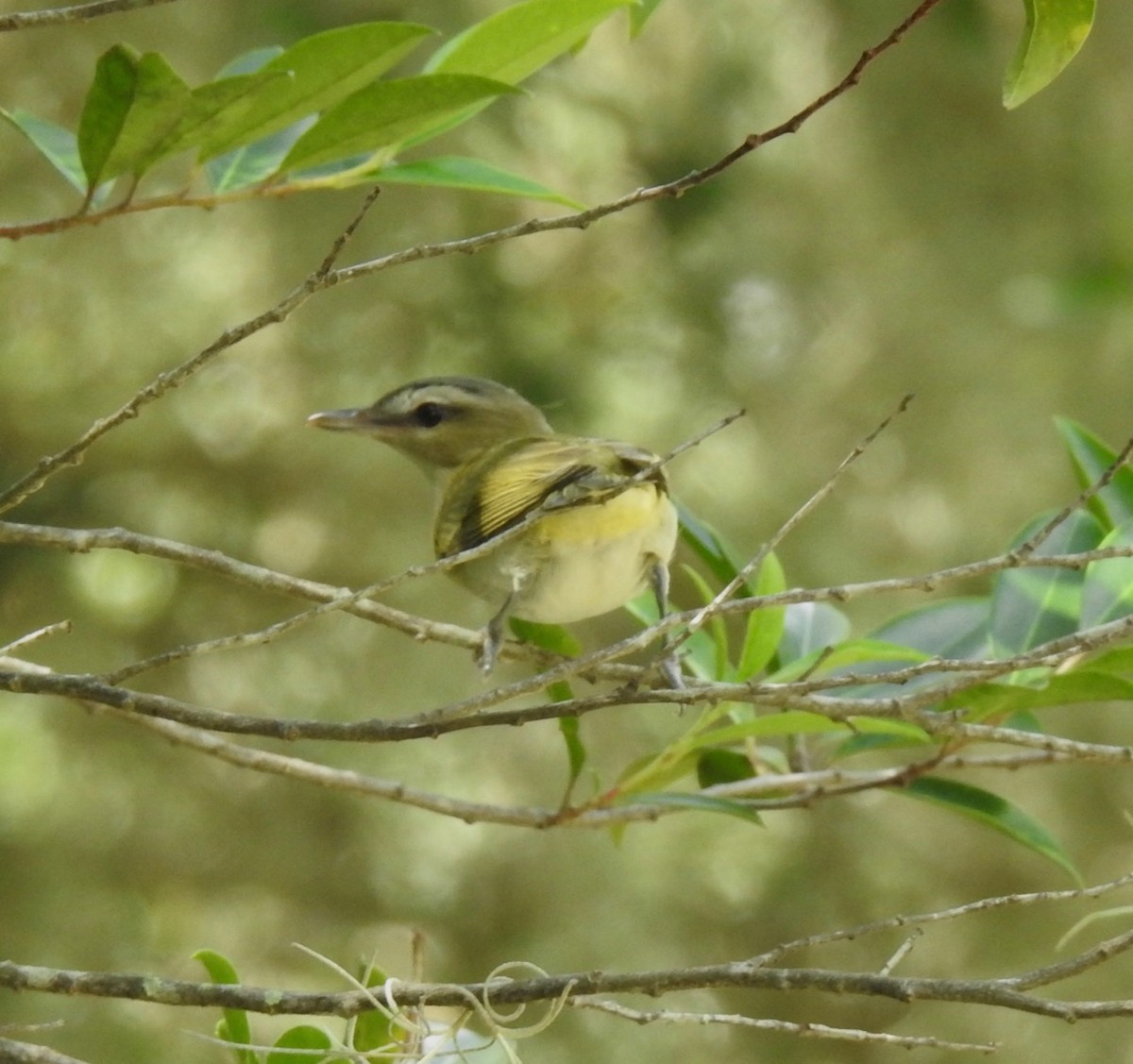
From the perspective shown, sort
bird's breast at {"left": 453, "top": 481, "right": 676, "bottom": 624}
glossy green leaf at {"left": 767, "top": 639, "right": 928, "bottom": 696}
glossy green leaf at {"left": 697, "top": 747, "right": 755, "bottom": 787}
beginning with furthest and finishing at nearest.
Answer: glossy green leaf at {"left": 697, "top": 747, "right": 755, "bottom": 787} < bird's breast at {"left": 453, "top": 481, "right": 676, "bottom": 624} < glossy green leaf at {"left": 767, "top": 639, "right": 928, "bottom": 696}

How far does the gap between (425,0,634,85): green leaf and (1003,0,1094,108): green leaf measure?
1.19 feet

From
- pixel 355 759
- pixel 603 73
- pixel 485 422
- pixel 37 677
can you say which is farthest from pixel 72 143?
pixel 603 73

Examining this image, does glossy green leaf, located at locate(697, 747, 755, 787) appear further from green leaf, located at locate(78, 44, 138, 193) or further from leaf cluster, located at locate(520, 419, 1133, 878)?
green leaf, located at locate(78, 44, 138, 193)

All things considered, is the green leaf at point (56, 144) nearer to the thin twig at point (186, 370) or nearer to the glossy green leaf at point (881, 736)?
the thin twig at point (186, 370)

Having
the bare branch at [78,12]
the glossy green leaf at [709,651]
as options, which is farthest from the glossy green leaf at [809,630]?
the bare branch at [78,12]

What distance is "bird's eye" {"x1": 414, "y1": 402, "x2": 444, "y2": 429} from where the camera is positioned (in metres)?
2.70

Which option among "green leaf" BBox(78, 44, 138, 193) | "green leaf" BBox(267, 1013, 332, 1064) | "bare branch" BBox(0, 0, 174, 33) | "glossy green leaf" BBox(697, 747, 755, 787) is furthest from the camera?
"glossy green leaf" BBox(697, 747, 755, 787)

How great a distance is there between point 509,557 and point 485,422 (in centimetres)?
60

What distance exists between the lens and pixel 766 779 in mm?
2051

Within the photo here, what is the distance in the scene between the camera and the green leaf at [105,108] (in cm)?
A: 128

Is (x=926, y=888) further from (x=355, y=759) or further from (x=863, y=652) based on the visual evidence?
(x=863, y=652)

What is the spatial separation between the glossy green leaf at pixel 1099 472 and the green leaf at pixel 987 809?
429 millimetres

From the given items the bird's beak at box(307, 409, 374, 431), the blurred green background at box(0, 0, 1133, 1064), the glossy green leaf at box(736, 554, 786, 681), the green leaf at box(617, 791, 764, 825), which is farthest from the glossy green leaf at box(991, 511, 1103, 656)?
the blurred green background at box(0, 0, 1133, 1064)

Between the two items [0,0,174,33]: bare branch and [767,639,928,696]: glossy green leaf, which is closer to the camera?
[0,0,174,33]: bare branch
